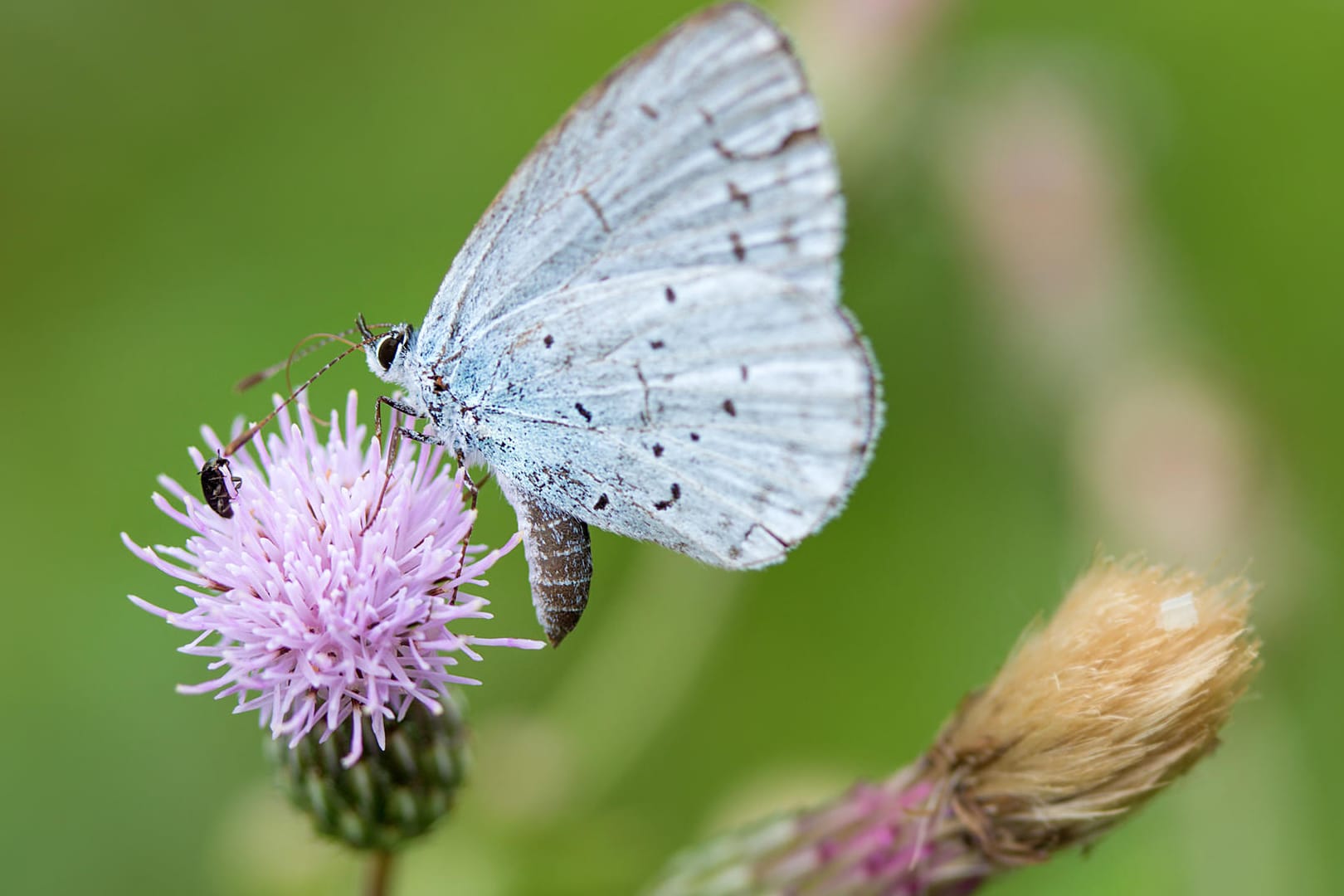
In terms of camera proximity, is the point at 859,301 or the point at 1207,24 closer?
the point at 859,301

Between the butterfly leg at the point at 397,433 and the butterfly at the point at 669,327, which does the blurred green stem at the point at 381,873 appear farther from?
the butterfly leg at the point at 397,433

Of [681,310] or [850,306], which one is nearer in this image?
[681,310]

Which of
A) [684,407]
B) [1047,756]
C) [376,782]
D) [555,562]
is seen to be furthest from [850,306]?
[376,782]

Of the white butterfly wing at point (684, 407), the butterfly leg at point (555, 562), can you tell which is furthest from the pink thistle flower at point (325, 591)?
the white butterfly wing at point (684, 407)

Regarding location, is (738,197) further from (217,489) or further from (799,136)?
(217,489)

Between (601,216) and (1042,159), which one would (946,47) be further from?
(601,216)

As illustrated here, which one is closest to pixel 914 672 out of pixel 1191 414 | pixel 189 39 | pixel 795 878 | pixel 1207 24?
pixel 1191 414
